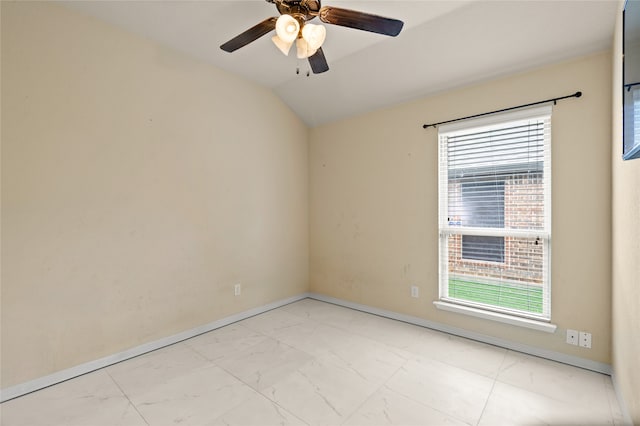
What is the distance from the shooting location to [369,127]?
3.47 metres

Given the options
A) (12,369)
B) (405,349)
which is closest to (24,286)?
(12,369)

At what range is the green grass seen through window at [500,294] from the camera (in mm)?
2486

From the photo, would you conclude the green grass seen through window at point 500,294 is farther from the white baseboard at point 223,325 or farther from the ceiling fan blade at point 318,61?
the ceiling fan blade at point 318,61

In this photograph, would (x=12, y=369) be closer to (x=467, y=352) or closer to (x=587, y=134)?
(x=467, y=352)

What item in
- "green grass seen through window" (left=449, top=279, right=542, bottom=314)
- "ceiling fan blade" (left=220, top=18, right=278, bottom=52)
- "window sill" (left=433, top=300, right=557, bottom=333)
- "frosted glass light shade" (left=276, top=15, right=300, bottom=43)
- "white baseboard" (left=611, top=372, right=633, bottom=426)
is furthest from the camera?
"green grass seen through window" (left=449, top=279, right=542, bottom=314)

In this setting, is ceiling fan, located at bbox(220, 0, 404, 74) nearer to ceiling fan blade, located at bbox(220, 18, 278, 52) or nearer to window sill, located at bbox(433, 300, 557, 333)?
ceiling fan blade, located at bbox(220, 18, 278, 52)

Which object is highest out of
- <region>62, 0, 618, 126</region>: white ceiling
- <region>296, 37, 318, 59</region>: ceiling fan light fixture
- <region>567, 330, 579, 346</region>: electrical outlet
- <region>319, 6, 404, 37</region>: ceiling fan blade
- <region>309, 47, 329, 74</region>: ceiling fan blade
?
<region>62, 0, 618, 126</region>: white ceiling

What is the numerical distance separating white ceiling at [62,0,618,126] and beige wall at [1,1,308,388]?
30 centimetres

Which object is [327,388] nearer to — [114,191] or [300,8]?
[114,191]

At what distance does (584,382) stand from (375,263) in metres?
1.94

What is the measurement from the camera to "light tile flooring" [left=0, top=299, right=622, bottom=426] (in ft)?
5.65

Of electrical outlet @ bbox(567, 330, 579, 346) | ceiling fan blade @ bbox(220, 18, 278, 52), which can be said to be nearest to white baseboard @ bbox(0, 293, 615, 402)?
electrical outlet @ bbox(567, 330, 579, 346)

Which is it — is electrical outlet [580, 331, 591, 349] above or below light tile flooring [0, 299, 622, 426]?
above

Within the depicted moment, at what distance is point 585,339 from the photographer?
7.26 ft
